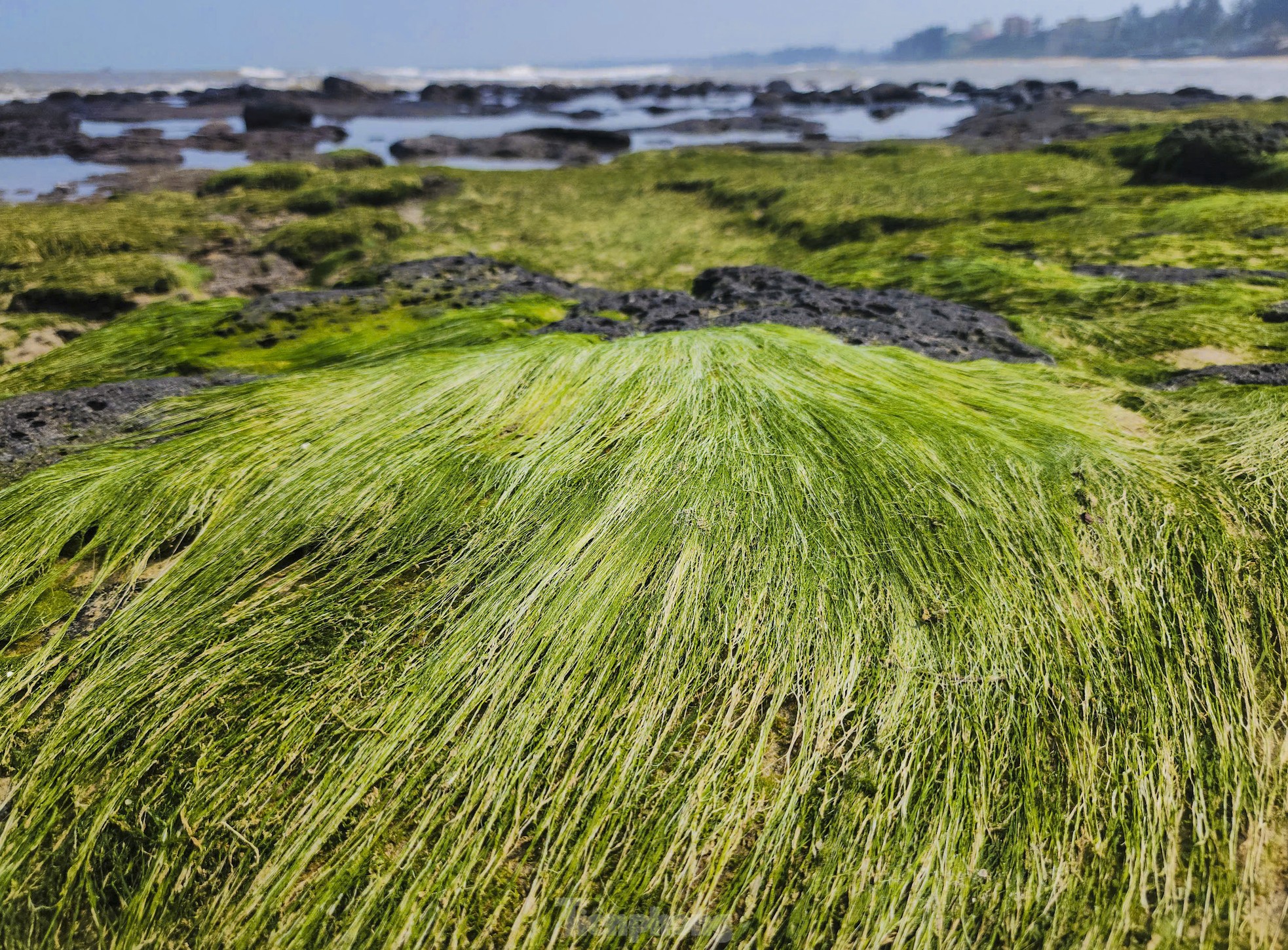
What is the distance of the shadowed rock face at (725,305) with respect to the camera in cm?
379

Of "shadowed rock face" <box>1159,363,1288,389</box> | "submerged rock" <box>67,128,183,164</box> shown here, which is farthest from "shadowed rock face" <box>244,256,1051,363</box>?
"submerged rock" <box>67,128,183,164</box>

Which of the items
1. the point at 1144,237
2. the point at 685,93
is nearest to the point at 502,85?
the point at 685,93

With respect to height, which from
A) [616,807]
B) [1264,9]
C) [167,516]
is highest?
[1264,9]

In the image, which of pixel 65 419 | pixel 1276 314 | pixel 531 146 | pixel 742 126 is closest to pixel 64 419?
pixel 65 419

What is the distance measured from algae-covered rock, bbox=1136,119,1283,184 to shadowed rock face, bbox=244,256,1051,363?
6.13 m

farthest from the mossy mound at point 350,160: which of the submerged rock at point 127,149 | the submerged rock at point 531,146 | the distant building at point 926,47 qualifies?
the distant building at point 926,47

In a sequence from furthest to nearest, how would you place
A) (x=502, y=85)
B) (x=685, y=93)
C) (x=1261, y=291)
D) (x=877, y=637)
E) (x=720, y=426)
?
(x=502, y=85) → (x=685, y=93) → (x=1261, y=291) → (x=720, y=426) → (x=877, y=637)

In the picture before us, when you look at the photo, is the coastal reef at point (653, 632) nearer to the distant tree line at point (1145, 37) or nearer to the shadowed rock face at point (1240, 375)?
the shadowed rock face at point (1240, 375)

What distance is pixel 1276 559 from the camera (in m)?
1.99

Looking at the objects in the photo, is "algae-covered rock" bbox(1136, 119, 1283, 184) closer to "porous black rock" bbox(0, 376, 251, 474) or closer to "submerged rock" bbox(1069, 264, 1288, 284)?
"submerged rock" bbox(1069, 264, 1288, 284)

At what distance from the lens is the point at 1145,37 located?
112m

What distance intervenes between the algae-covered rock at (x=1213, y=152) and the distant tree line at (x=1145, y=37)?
83.1 meters

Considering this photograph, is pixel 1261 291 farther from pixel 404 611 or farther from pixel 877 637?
pixel 404 611

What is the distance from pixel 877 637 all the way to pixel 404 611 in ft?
4.55
